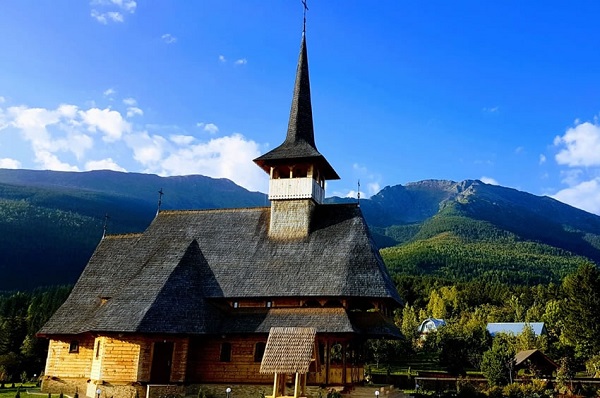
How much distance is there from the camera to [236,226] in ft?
103

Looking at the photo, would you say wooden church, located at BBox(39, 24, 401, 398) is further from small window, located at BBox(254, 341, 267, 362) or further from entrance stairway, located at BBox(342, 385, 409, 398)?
entrance stairway, located at BBox(342, 385, 409, 398)

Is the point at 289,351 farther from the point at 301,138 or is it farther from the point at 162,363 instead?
the point at 301,138

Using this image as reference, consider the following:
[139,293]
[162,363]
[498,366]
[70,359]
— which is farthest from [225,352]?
[498,366]

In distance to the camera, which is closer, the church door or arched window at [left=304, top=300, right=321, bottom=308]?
the church door

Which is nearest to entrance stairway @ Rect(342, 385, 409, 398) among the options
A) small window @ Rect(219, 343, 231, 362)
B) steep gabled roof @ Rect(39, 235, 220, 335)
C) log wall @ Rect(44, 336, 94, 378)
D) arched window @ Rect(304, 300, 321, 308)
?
arched window @ Rect(304, 300, 321, 308)

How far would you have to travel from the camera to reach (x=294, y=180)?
1209 inches

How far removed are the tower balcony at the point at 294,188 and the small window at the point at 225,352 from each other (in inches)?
327

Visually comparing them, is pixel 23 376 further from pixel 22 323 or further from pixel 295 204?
pixel 295 204

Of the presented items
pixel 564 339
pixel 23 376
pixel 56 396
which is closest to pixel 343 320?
pixel 56 396

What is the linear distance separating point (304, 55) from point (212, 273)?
604 inches

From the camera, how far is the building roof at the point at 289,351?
19828 mm

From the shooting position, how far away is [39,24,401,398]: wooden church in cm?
2527

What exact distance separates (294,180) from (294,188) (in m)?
0.45

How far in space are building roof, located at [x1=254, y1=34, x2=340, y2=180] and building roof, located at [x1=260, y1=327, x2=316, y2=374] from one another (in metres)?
11.7
